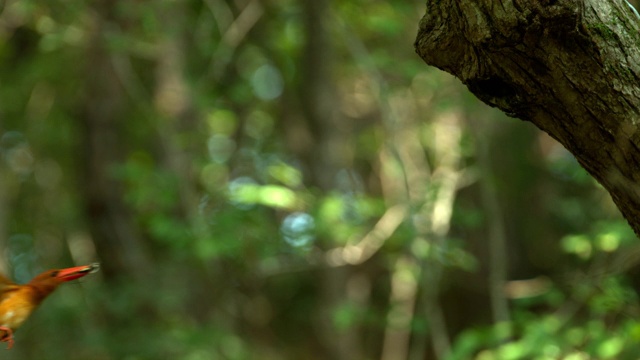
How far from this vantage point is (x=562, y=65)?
64.1 inches

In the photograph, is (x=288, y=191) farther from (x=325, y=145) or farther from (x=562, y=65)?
(x=562, y=65)

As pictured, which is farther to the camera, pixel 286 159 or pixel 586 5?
pixel 286 159

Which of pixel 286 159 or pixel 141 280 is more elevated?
pixel 286 159

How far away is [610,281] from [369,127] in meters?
4.40

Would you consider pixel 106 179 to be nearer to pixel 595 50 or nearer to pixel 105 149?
pixel 105 149

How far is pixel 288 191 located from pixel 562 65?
12.0 ft

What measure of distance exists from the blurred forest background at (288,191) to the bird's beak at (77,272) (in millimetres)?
3002

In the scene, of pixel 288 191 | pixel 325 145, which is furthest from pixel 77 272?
pixel 325 145

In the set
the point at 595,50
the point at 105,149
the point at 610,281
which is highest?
the point at 105,149

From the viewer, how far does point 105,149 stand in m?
7.18

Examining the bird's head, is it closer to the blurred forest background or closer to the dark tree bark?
the dark tree bark

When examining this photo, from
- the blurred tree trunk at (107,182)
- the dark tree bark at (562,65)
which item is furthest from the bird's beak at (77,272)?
the blurred tree trunk at (107,182)

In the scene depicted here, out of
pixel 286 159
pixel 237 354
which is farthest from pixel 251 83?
pixel 237 354

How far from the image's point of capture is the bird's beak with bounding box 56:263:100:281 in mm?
1839
